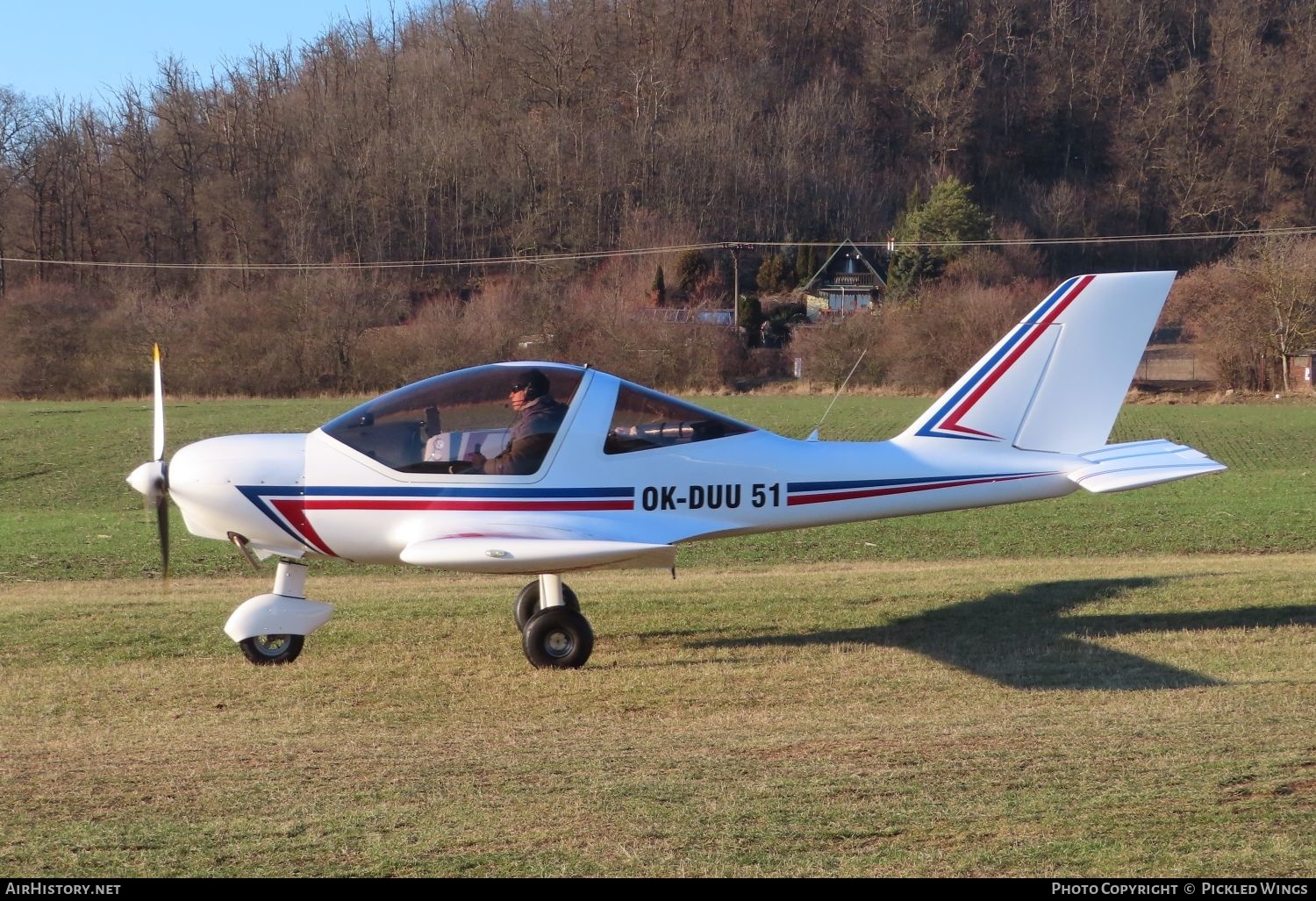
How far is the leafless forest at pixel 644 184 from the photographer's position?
53.8 m

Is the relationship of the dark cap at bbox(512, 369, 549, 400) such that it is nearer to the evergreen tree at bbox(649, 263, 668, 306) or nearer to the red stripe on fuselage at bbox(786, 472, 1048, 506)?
the red stripe on fuselage at bbox(786, 472, 1048, 506)

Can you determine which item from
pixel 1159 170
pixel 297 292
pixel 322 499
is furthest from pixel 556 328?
pixel 1159 170

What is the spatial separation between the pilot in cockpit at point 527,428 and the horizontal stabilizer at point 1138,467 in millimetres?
4209

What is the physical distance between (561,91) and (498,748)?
106143 mm

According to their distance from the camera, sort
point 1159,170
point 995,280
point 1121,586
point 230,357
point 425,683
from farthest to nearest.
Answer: point 1159,170
point 995,280
point 230,357
point 1121,586
point 425,683

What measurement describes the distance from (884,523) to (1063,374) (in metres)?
9.07

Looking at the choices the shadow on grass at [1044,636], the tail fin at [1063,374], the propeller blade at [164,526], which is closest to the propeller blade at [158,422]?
the propeller blade at [164,526]

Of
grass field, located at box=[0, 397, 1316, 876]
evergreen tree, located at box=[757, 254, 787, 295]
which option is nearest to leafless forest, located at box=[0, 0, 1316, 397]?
evergreen tree, located at box=[757, 254, 787, 295]

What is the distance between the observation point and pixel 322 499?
9.49 m

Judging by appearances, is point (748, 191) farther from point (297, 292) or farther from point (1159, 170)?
point (297, 292)

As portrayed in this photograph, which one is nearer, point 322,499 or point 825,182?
point 322,499

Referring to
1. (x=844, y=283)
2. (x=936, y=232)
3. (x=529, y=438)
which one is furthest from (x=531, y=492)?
(x=936, y=232)

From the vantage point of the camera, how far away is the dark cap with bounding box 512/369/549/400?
9.65m

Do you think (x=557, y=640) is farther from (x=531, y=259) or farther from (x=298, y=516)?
(x=531, y=259)
